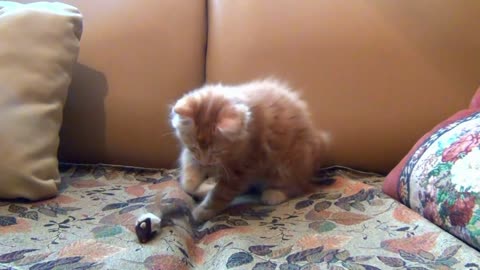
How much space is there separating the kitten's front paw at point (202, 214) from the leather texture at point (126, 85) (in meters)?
0.33

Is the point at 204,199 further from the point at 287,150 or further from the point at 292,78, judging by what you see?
the point at 292,78

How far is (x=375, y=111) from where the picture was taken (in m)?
1.48

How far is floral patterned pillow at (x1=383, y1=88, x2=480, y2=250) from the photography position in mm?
969

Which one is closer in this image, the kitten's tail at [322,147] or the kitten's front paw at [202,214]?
the kitten's front paw at [202,214]

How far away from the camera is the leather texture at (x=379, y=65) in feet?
4.83

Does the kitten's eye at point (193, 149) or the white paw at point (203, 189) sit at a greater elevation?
the kitten's eye at point (193, 149)

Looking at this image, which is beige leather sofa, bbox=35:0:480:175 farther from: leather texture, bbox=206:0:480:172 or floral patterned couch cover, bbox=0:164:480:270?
floral patterned couch cover, bbox=0:164:480:270

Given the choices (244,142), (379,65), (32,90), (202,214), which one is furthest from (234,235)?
(379,65)

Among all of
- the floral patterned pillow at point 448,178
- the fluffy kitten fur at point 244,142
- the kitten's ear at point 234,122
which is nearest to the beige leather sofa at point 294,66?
the fluffy kitten fur at point 244,142

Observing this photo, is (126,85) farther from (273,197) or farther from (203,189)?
(273,197)

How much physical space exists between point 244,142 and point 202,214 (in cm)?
20

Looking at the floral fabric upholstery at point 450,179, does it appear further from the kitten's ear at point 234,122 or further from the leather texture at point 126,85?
the leather texture at point 126,85

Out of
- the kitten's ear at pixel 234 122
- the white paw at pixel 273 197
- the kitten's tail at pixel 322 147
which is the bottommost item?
the white paw at pixel 273 197

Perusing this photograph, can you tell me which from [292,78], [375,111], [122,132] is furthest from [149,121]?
[375,111]
